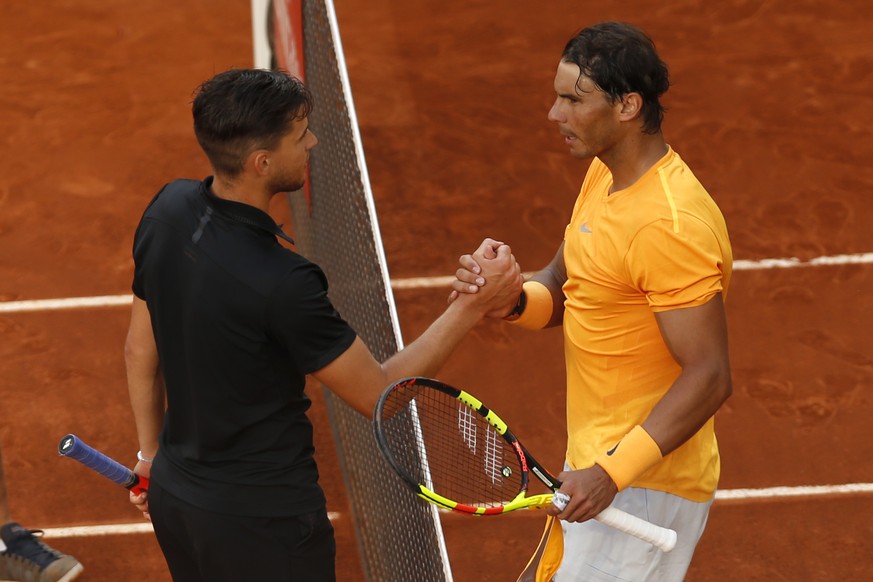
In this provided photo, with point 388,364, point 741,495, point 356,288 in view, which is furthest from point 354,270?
point 741,495

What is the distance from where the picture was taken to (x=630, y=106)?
3.37 metres

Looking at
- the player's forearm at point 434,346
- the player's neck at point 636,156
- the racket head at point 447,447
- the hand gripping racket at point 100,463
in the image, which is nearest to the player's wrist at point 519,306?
the player's forearm at point 434,346

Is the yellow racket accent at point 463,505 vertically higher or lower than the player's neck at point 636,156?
lower

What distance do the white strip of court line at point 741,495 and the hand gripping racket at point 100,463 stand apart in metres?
1.70

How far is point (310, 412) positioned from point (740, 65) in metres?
4.12

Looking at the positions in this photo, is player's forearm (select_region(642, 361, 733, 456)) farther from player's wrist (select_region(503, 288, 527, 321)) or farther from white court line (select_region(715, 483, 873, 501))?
white court line (select_region(715, 483, 873, 501))

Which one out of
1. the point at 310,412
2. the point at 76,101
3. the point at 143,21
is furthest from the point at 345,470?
the point at 143,21

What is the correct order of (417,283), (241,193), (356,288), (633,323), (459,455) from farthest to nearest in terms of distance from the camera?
(417,283)
(356,288)
(459,455)
(633,323)
(241,193)

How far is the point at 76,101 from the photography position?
8312mm

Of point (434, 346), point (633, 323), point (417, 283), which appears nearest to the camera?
point (633, 323)

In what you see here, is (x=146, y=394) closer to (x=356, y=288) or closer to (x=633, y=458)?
(x=633, y=458)

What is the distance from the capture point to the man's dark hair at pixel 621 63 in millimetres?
3332

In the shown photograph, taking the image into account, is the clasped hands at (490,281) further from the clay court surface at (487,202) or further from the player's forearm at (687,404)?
the clay court surface at (487,202)

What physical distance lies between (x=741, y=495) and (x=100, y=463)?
10.0 feet
